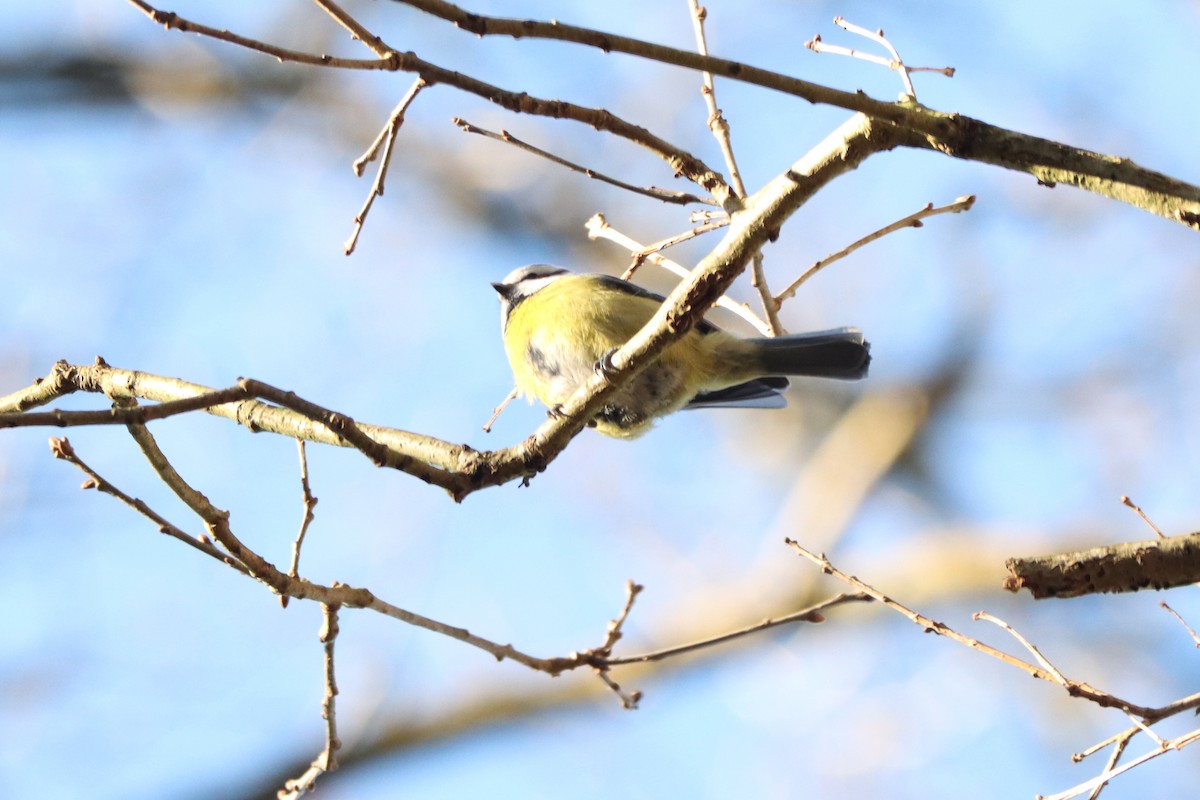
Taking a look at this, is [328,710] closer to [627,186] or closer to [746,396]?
[627,186]

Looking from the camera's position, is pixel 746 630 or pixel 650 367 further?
pixel 650 367

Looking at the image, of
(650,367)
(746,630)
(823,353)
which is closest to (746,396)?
(823,353)

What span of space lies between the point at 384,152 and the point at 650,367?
4.37 ft

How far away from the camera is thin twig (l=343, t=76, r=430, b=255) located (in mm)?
1874

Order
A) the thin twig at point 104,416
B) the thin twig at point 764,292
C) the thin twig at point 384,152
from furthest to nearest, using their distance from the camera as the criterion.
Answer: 1. the thin twig at point 764,292
2. the thin twig at point 384,152
3. the thin twig at point 104,416

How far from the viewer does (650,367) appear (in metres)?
3.19

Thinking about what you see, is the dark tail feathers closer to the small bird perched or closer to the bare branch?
the small bird perched

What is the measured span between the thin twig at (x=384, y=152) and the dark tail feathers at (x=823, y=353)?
146cm

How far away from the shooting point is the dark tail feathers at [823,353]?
3.19 meters

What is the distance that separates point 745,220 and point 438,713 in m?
6.50

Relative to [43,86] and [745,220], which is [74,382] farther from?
[43,86]

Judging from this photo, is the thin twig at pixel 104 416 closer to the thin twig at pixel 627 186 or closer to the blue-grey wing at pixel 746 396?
the thin twig at pixel 627 186

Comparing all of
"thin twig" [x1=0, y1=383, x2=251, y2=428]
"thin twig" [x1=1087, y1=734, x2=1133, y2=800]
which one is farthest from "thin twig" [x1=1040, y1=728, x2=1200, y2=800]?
"thin twig" [x1=0, y1=383, x2=251, y2=428]

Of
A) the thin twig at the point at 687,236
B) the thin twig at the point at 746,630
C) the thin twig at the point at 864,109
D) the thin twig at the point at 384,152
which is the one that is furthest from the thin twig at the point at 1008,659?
the thin twig at the point at 384,152
